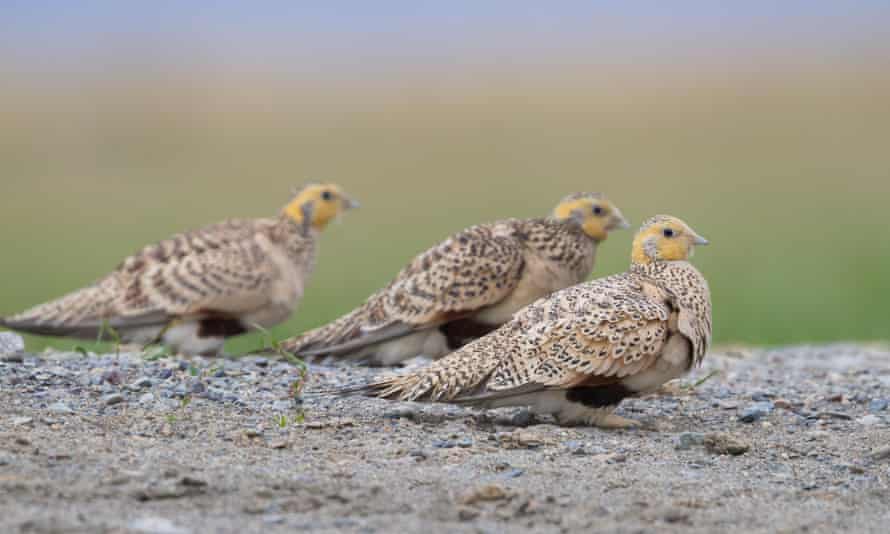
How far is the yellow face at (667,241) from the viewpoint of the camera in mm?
7699

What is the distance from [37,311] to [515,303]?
348cm

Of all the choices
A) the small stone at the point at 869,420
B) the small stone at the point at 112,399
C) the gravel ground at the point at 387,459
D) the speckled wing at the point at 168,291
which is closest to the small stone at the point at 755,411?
the gravel ground at the point at 387,459

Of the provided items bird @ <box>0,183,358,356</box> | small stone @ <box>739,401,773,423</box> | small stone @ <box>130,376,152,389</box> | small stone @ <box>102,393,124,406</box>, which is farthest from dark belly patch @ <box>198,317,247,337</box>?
small stone @ <box>739,401,773,423</box>

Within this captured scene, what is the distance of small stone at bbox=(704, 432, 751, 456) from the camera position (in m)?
6.71

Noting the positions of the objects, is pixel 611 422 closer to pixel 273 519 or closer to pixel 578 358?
pixel 578 358

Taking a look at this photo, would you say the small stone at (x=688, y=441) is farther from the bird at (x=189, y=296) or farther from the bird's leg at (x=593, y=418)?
the bird at (x=189, y=296)

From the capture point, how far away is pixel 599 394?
699cm

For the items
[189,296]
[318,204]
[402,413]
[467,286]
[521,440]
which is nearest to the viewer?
[521,440]

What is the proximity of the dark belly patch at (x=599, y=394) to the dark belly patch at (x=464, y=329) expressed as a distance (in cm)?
183

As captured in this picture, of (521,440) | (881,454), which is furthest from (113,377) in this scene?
(881,454)

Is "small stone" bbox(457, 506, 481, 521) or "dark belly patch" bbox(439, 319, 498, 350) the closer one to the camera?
"small stone" bbox(457, 506, 481, 521)

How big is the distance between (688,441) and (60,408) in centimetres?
284

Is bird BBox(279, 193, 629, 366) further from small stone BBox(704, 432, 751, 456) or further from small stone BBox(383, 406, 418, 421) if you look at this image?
small stone BBox(704, 432, 751, 456)

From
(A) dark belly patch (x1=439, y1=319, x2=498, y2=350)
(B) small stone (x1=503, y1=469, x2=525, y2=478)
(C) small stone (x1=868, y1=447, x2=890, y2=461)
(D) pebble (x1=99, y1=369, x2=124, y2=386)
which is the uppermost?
(A) dark belly patch (x1=439, y1=319, x2=498, y2=350)
